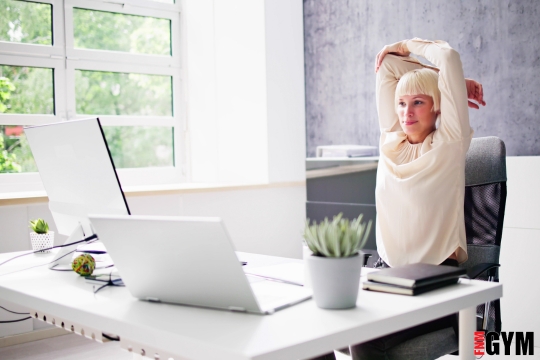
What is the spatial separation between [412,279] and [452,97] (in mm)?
929

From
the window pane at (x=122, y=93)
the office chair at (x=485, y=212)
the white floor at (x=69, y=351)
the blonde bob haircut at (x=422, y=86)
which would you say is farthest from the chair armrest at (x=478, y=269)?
the window pane at (x=122, y=93)

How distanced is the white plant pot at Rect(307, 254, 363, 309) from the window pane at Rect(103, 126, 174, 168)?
11.2ft

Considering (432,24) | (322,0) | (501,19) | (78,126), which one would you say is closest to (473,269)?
(78,126)

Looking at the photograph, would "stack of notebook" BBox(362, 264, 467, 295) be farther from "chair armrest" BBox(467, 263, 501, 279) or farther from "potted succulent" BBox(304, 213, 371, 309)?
"chair armrest" BBox(467, 263, 501, 279)

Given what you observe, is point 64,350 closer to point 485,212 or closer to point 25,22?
point 25,22

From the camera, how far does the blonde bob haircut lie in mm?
2209

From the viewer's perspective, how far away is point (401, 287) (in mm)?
1443

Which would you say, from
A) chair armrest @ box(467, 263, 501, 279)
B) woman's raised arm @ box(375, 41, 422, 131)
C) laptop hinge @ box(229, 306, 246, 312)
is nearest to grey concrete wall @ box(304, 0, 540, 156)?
woman's raised arm @ box(375, 41, 422, 131)

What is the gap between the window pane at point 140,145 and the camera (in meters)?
4.61

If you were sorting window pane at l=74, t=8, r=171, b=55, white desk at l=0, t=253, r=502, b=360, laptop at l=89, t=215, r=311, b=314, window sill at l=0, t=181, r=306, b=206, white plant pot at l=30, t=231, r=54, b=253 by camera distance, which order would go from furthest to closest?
window pane at l=74, t=8, r=171, b=55 < window sill at l=0, t=181, r=306, b=206 < white plant pot at l=30, t=231, r=54, b=253 < laptop at l=89, t=215, r=311, b=314 < white desk at l=0, t=253, r=502, b=360

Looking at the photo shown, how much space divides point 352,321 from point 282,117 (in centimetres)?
354

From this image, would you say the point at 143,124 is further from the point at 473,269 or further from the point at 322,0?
the point at 473,269

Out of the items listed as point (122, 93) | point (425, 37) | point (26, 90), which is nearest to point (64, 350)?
point (26, 90)

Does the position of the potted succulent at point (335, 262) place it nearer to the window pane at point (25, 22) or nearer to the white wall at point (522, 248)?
the white wall at point (522, 248)
